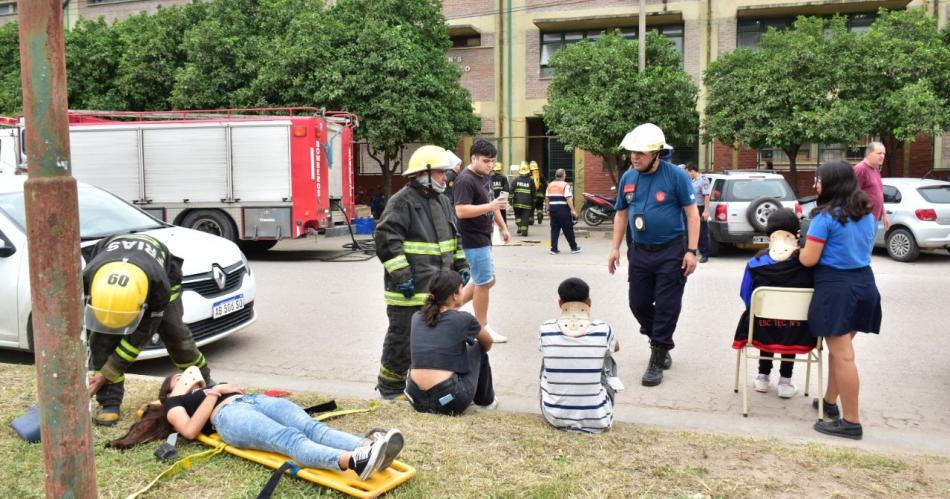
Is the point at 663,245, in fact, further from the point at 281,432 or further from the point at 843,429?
the point at 281,432

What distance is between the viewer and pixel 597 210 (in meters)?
20.2

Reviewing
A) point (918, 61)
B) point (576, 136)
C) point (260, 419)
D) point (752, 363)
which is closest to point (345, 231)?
point (576, 136)

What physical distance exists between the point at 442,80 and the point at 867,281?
63.3 ft

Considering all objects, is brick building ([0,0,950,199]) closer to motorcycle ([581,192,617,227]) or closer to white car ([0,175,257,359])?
motorcycle ([581,192,617,227])

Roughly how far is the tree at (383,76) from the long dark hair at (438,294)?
1684 centimetres

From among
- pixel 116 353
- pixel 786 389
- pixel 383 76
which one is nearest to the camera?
pixel 116 353

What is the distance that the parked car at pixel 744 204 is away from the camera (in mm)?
13719

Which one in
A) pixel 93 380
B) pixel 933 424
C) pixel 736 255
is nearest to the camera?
pixel 93 380

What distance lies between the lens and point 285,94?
858 inches

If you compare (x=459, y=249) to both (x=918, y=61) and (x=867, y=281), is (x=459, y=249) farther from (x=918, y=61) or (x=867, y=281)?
(x=918, y=61)

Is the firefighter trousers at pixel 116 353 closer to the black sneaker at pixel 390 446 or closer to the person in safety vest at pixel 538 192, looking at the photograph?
the black sneaker at pixel 390 446

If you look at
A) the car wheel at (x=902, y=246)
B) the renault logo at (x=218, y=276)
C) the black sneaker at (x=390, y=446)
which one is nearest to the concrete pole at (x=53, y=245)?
the black sneaker at (x=390, y=446)

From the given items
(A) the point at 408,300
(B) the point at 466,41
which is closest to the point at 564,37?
(B) the point at 466,41

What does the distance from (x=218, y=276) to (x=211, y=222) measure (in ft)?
26.9
